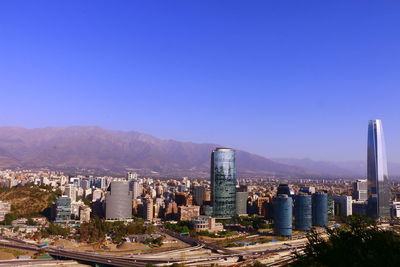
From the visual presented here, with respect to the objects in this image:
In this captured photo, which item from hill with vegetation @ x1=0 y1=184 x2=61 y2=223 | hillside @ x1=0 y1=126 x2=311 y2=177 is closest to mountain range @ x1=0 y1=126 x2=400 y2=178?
hillside @ x1=0 y1=126 x2=311 y2=177

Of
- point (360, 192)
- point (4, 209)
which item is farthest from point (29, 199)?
point (360, 192)

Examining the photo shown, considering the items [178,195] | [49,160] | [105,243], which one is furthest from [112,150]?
[105,243]

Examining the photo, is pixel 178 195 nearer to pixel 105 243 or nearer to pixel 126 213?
pixel 126 213

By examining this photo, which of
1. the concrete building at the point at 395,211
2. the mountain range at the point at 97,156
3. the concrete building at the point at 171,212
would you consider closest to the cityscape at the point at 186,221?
the concrete building at the point at 171,212

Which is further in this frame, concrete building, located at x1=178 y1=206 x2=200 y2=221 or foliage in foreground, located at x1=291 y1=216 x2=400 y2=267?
concrete building, located at x1=178 y1=206 x2=200 y2=221

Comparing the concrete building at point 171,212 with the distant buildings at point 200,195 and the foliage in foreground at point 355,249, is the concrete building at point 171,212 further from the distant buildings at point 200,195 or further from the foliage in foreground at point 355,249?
the foliage in foreground at point 355,249

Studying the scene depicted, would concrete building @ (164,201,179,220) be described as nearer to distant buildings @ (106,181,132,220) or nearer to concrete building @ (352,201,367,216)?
distant buildings @ (106,181,132,220)
